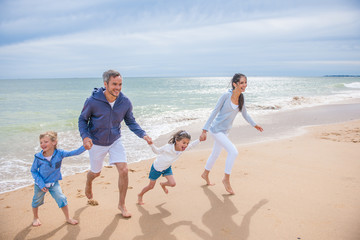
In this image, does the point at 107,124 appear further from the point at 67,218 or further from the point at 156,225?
the point at 156,225

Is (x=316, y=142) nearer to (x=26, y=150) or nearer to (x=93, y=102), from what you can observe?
(x=93, y=102)

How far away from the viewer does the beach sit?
345 cm

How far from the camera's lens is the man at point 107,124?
12.0 ft

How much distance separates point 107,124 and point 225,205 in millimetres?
2236

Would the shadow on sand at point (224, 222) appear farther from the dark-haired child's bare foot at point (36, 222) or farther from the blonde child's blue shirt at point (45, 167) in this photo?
the dark-haired child's bare foot at point (36, 222)

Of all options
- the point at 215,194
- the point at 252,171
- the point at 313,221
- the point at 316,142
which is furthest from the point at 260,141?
the point at 313,221

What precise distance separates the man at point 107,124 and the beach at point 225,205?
0.55 metres

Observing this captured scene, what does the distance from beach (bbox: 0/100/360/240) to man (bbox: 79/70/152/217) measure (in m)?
0.55

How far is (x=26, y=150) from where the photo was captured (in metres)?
8.74

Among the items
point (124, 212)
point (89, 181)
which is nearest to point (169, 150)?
point (124, 212)

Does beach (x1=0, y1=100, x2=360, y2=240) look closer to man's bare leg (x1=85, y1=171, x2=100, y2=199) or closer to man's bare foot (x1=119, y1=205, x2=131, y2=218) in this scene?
man's bare foot (x1=119, y1=205, x2=131, y2=218)

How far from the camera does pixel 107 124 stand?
3781mm

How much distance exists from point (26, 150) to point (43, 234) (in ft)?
20.5

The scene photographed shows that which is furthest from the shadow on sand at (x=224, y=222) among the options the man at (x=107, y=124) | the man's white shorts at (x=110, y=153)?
the man's white shorts at (x=110, y=153)
